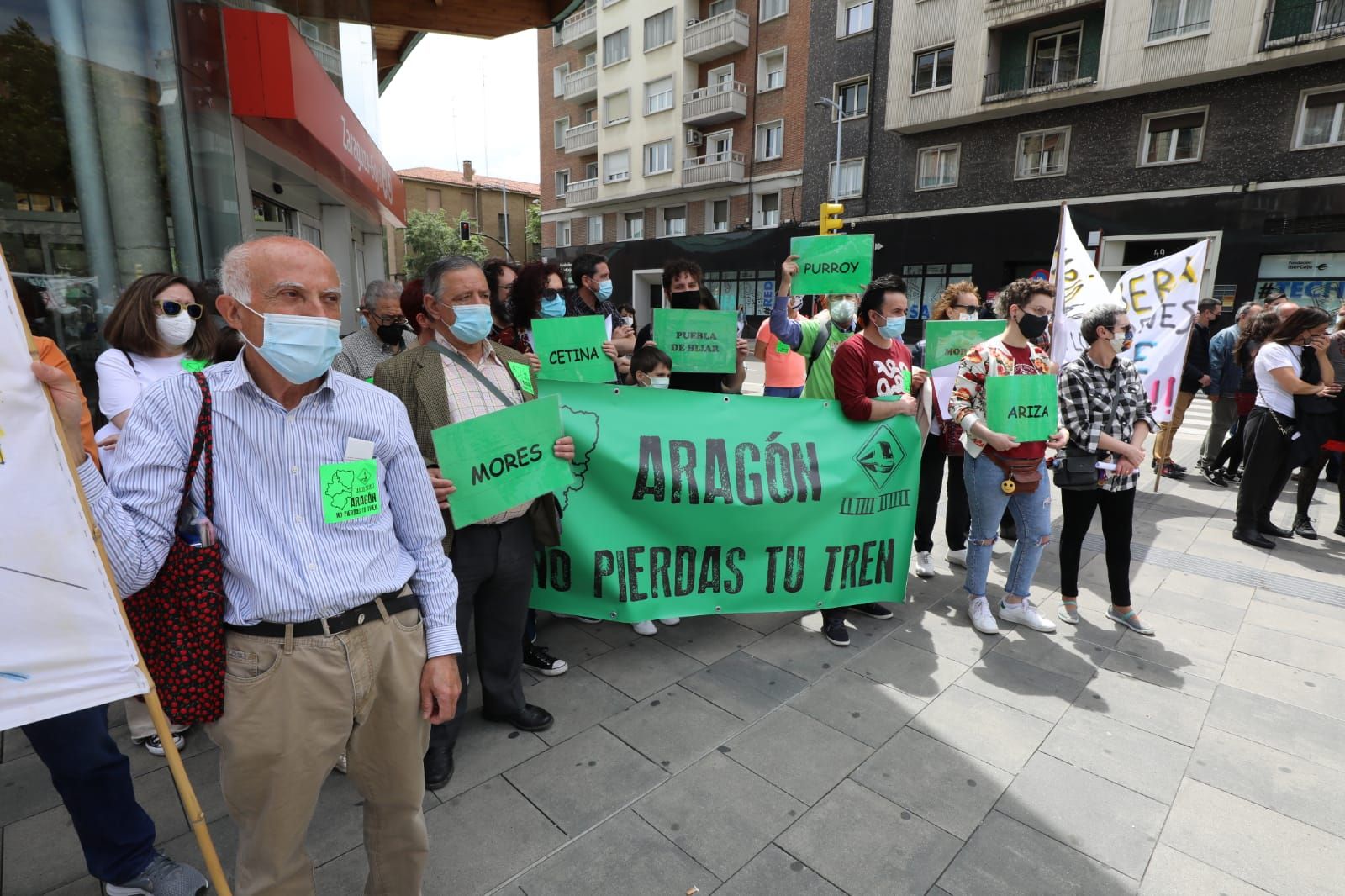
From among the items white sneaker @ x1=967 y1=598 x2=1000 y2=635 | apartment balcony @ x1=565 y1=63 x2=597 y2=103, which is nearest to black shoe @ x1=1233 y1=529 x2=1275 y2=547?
white sneaker @ x1=967 y1=598 x2=1000 y2=635

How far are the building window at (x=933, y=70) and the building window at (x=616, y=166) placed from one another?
14.2m

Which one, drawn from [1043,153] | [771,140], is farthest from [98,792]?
[771,140]

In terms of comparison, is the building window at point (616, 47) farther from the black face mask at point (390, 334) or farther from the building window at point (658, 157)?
the black face mask at point (390, 334)

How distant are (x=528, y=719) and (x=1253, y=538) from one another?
6.11 meters

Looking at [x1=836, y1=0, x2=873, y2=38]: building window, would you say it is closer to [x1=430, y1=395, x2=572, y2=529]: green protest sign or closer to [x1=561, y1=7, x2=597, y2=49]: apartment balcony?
[x1=561, y1=7, x2=597, y2=49]: apartment balcony

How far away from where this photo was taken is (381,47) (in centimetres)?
1355

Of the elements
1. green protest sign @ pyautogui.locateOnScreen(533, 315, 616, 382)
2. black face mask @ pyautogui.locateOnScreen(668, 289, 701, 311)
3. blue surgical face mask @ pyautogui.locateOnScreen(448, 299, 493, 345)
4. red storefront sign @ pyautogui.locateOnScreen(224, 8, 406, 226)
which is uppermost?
red storefront sign @ pyautogui.locateOnScreen(224, 8, 406, 226)

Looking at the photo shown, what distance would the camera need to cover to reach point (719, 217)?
29609 millimetres

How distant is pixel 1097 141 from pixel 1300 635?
19.0 metres

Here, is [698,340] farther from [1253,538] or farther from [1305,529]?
[1305,529]

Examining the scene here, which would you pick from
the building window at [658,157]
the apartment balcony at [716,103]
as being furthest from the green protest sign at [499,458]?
the building window at [658,157]

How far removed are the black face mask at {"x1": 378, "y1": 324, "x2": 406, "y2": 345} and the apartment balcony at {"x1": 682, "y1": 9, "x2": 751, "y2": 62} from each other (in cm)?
2802

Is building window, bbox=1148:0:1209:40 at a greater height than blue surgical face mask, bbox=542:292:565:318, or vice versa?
building window, bbox=1148:0:1209:40

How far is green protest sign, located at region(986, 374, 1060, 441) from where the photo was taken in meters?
3.77
